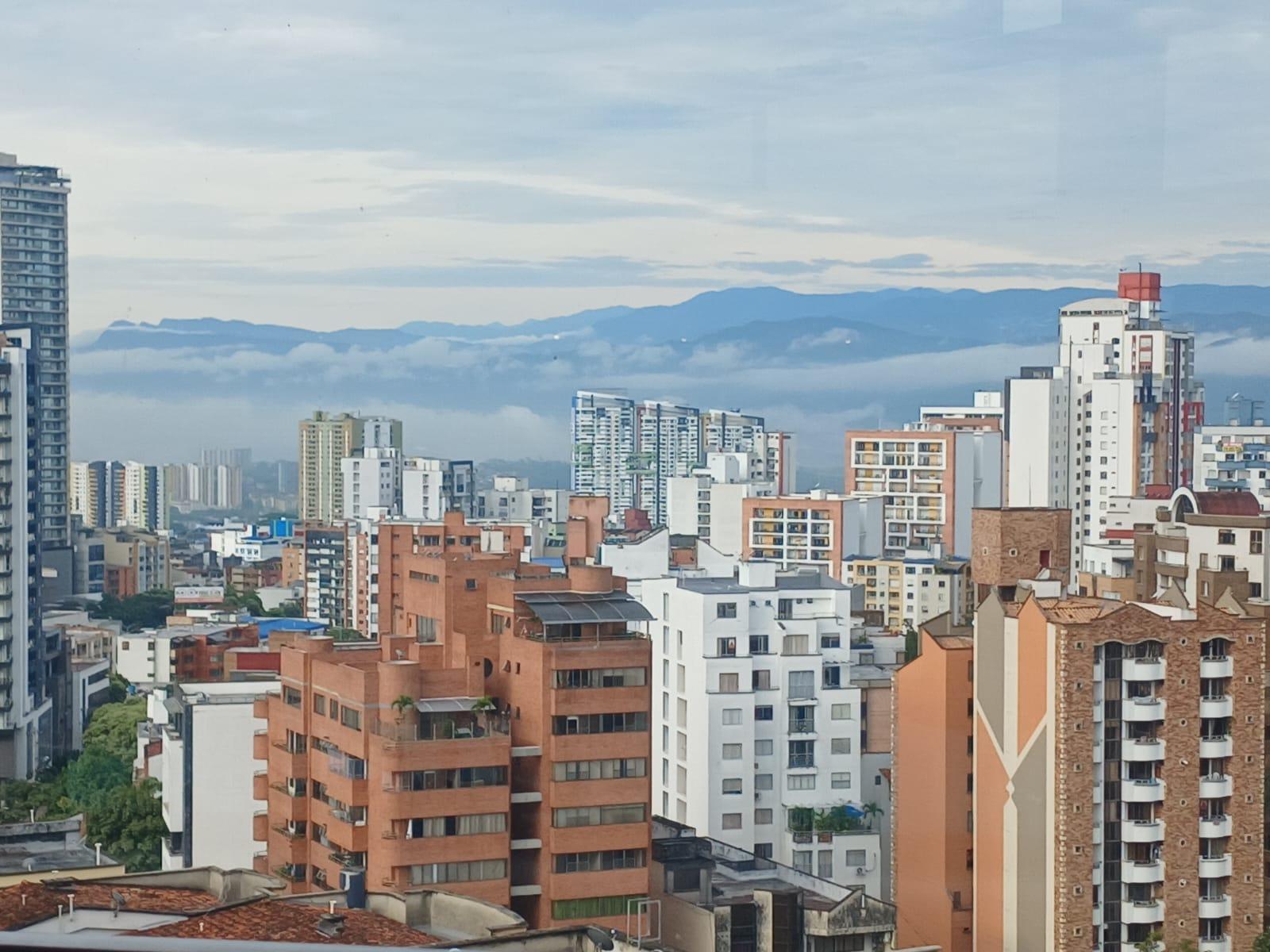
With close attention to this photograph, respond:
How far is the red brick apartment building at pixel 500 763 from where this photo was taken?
4.15 metres

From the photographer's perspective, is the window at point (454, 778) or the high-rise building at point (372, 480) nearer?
the window at point (454, 778)

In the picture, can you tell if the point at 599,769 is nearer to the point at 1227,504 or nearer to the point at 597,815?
the point at 597,815

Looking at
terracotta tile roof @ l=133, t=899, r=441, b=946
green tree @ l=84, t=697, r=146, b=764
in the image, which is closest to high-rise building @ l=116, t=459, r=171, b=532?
green tree @ l=84, t=697, r=146, b=764

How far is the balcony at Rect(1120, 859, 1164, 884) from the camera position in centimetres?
448

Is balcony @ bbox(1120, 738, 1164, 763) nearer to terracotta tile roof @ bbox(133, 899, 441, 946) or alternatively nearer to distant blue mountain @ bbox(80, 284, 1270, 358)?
terracotta tile roof @ bbox(133, 899, 441, 946)

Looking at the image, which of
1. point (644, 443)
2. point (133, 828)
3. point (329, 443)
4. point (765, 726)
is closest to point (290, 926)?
point (765, 726)

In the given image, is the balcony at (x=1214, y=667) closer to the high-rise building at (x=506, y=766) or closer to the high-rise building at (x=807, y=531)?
the high-rise building at (x=506, y=766)

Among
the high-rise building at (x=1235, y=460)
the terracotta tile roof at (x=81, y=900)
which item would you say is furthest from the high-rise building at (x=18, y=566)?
the high-rise building at (x=1235, y=460)

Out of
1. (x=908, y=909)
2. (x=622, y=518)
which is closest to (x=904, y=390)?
(x=622, y=518)

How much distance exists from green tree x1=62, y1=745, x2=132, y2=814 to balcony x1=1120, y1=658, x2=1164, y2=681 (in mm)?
4934

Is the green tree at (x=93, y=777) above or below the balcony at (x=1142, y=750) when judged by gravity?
below

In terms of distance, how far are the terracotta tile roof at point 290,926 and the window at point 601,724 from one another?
877 millimetres

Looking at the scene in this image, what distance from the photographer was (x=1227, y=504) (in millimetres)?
7020

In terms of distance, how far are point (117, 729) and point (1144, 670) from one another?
6.68 metres
